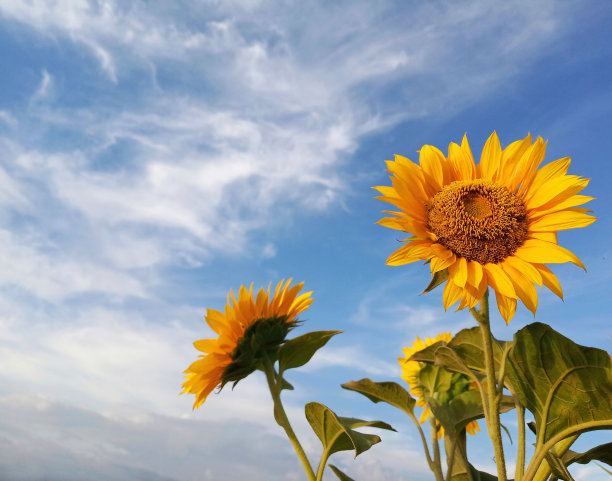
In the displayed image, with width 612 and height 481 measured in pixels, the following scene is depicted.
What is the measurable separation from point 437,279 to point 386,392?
3.59 feet

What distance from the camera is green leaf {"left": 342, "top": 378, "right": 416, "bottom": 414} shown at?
9.27 feet

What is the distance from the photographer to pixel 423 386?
3225 mm

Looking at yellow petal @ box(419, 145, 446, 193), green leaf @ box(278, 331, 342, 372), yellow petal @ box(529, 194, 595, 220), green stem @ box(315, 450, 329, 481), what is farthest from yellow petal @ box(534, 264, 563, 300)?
green stem @ box(315, 450, 329, 481)

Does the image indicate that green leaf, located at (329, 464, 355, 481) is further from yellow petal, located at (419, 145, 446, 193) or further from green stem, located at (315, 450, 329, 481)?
yellow petal, located at (419, 145, 446, 193)

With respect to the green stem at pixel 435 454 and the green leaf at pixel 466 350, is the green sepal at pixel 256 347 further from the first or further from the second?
the green stem at pixel 435 454

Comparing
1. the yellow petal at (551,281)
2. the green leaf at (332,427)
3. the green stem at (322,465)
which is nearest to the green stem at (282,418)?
the green stem at (322,465)

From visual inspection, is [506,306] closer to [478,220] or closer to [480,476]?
[478,220]

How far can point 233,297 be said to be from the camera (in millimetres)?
2238

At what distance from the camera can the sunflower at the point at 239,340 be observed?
2.22 m

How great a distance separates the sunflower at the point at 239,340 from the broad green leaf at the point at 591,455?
1.19 m

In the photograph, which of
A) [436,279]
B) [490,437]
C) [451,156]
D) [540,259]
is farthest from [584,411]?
[451,156]

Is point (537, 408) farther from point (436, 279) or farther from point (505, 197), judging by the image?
point (505, 197)

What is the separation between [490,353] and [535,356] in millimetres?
240

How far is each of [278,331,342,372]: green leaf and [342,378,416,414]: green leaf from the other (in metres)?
0.56
